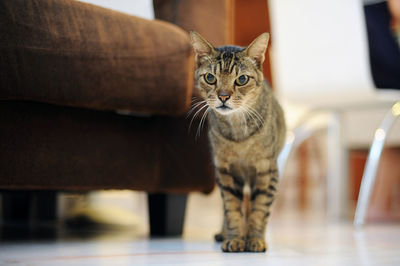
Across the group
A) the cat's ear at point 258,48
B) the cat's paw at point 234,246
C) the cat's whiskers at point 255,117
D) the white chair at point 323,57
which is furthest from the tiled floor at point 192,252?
the white chair at point 323,57

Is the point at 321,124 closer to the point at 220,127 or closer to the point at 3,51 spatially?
the point at 220,127

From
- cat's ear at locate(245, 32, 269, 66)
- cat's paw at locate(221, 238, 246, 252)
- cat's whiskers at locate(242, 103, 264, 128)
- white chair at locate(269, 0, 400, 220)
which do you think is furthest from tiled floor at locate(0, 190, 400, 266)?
white chair at locate(269, 0, 400, 220)

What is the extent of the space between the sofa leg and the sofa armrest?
1.00ft

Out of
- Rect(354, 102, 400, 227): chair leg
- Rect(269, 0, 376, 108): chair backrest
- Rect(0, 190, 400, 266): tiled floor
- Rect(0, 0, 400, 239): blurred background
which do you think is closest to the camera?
Rect(0, 190, 400, 266): tiled floor

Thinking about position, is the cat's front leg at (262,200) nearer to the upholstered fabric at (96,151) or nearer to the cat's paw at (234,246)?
the cat's paw at (234,246)

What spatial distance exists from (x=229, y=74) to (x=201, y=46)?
0.31 ft

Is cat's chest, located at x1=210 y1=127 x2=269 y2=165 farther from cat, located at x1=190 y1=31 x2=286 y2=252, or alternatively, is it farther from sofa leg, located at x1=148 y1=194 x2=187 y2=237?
sofa leg, located at x1=148 y1=194 x2=187 y2=237

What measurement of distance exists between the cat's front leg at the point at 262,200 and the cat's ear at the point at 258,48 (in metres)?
0.27

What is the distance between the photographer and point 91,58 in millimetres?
1019

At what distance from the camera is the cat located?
96 centimetres

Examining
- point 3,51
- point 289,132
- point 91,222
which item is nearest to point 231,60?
point 3,51

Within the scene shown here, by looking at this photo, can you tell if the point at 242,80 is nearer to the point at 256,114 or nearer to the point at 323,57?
the point at 256,114

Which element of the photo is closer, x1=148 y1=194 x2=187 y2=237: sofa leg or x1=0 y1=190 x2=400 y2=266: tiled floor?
x1=0 y1=190 x2=400 y2=266: tiled floor

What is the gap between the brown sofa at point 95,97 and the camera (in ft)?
3.16
